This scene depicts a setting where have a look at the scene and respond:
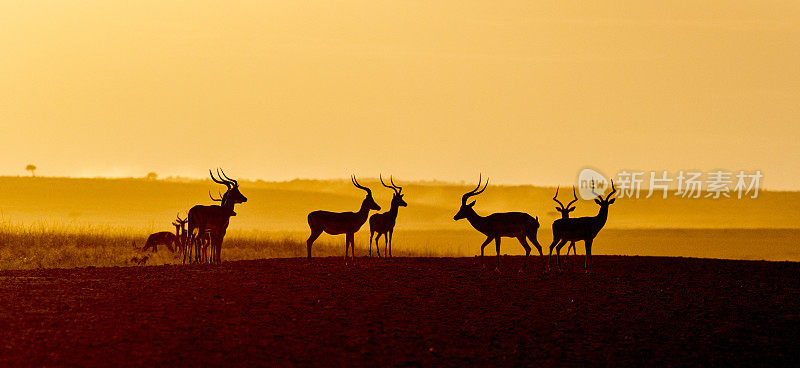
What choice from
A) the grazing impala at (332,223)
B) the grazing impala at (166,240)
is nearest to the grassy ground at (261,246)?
the grazing impala at (166,240)

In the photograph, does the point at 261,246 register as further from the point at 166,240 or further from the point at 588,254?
the point at 588,254

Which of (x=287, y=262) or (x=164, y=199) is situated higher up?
(x=164, y=199)

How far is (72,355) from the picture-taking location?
1148 cm

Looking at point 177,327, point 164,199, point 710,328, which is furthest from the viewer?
point 164,199

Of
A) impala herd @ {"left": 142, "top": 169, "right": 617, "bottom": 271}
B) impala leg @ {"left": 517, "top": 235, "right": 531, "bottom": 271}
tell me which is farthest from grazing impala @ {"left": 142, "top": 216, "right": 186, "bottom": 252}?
impala leg @ {"left": 517, "top": 235, "right": 531, "bottom": 271}

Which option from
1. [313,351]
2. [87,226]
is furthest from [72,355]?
[87,226]

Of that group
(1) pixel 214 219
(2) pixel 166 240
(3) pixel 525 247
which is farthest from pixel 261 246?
(3) pixel 525 247

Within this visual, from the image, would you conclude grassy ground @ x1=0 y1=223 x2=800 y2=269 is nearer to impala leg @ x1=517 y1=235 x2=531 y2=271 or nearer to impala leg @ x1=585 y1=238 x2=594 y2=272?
impala leg @ x1=517 y1=235 x2=531 y2=271

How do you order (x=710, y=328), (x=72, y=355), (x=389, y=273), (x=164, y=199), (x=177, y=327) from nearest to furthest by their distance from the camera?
(x=72, y=355) < (x=177, y=327) < (x=710, y=328) < (x=389, y=273) < (x=164, y=199)

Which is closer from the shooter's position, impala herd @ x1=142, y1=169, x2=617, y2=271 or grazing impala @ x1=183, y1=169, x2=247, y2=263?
impala herd @ x1=142, y1=169, x2=617, y2=271

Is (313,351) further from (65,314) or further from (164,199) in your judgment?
(164,199)

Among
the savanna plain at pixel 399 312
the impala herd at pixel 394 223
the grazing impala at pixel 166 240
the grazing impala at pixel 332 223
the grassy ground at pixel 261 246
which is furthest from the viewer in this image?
the grazing impala at pixel 166 240

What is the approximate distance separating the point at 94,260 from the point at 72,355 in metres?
13.4

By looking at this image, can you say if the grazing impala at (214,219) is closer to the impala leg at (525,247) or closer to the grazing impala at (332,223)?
the grazing impala at (332,223)
